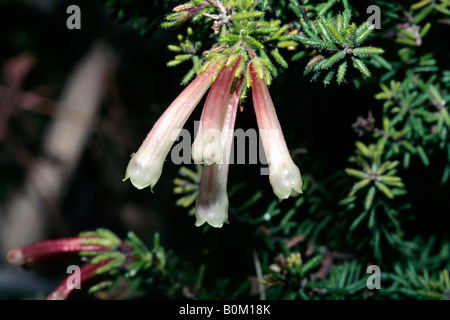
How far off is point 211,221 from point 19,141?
2.53m

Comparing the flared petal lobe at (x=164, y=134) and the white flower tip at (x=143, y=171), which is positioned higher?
the flared petal lobe at (x=164, y=134)

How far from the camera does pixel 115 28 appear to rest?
2.88m

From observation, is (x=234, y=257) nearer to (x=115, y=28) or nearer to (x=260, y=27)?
(x=260, y=27)

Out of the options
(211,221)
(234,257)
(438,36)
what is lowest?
(234,257)

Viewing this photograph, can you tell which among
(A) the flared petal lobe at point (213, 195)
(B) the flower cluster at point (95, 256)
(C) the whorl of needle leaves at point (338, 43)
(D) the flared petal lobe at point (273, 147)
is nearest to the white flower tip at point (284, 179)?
(D) the flared petal lobe at point (273, 147)

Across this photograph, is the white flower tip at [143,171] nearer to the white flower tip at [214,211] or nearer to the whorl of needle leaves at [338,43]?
the white flower tip at [214,211]

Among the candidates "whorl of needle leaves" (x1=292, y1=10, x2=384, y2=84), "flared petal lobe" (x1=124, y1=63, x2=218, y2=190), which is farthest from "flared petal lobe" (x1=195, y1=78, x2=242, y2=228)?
"whorl of needle leaves" (x1=292, y1=10, x2=384, y2=84)

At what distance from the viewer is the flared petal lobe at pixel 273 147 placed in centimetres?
89

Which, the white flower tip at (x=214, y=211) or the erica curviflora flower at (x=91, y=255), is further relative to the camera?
the erica curviflora flower at (x=91, y=255)

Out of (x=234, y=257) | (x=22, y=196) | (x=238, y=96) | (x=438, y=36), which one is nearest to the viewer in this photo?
(x=238, y=96)

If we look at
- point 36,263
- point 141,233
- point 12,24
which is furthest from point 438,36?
point 12,24

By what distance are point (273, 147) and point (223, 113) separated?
5.5 inches

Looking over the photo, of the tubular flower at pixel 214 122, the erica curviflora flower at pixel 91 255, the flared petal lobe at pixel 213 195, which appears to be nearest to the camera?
the tubular flower at pixel 214 122

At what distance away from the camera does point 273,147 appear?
89 centimetres
